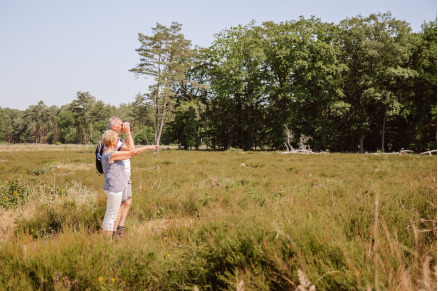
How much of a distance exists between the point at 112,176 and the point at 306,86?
3572 centimetres

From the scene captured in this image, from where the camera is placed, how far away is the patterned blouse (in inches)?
170

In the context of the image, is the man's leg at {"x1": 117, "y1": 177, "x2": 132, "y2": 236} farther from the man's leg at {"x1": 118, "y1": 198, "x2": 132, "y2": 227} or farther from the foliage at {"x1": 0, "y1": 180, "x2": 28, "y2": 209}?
the foliage at {"x1": 0, "y1": 180, "x2": 28, "y2": 209}

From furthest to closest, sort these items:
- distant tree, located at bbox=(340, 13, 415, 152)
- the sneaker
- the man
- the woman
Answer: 1. distant tree, located at bbox=(340, 13, 415, 152)
2. the man
3. the sneaker
4. the woman

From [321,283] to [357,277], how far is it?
30 centimetres

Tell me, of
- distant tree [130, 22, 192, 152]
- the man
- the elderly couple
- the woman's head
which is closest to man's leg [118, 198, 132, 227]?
the man

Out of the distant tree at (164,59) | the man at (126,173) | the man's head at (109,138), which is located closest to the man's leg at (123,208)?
the man at (126,173)

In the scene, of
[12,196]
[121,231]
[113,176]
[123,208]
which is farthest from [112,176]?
[12,196]

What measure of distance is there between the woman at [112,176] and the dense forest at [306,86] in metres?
29.4

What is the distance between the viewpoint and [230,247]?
295cm

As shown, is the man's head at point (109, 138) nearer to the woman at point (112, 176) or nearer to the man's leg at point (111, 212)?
the woman at point (112, 176)

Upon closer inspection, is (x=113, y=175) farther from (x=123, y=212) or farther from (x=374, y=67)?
(x=374, y=67)

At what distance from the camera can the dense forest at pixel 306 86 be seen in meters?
30.8

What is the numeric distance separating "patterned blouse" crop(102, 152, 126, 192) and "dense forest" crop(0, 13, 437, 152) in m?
29.5

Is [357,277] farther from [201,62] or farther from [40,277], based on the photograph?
[201,62]
